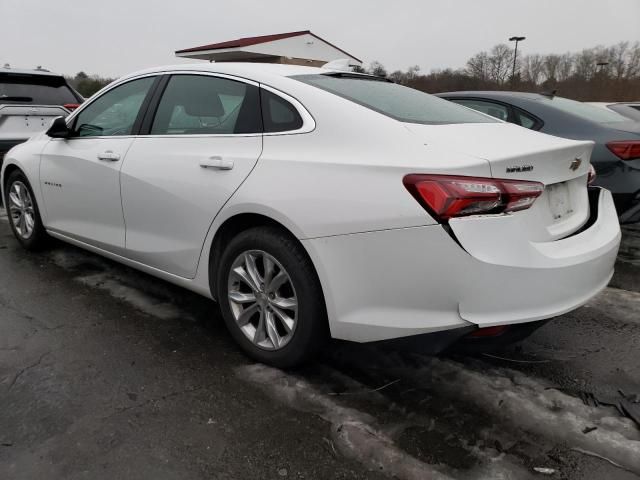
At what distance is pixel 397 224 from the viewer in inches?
83.3

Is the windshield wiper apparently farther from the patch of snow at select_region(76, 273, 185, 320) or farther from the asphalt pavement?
the asphalt pavement

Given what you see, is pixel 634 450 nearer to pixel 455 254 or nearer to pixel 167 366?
pixel 455 254

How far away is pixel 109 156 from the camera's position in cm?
343

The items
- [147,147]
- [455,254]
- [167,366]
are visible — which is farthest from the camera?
[147,147]

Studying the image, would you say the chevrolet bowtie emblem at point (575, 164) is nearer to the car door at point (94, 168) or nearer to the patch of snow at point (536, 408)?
the patch of snow at point (536, 408)

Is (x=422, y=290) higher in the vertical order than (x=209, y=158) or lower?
lower

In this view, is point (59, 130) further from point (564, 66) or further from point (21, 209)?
point (564, 66)

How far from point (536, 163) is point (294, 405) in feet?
4.95

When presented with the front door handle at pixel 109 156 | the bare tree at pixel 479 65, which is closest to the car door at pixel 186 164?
the front door handle at pixel 109 156

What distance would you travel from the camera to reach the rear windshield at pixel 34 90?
6680 millimetres

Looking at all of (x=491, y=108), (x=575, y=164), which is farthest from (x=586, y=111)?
(x=575, y=164)

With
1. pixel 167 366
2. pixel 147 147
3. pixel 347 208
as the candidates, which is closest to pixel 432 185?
pixel 347 208

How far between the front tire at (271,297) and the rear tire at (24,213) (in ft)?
8.07

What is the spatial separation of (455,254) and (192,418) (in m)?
1.34
